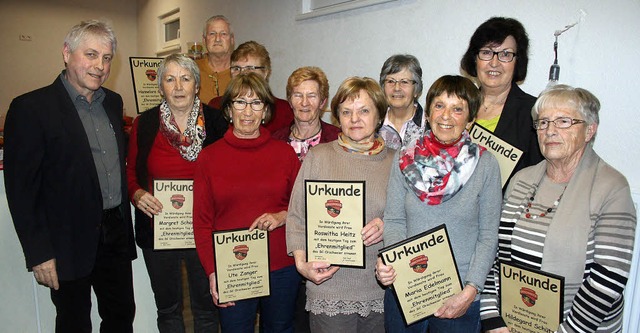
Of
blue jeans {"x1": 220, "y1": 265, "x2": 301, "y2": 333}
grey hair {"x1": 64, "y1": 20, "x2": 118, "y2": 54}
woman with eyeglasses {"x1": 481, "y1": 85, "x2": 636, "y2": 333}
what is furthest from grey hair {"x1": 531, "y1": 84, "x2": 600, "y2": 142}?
grey hair {"x1": 64, "y1": 20, "x2": 118, "y2": 54}

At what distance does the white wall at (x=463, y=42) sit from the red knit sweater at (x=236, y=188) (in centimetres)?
162

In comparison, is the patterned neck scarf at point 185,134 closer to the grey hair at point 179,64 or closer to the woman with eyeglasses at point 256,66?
the grey hair at point 179,64

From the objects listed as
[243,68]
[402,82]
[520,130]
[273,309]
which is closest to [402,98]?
[402,82]

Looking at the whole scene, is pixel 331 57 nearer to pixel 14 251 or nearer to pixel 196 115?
pixel 196 115

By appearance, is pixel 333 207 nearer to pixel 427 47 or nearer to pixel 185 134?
pixel 185 134

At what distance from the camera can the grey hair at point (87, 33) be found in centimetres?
197

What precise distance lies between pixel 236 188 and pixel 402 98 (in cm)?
103

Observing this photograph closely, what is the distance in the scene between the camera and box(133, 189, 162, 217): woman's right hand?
2.08 metres

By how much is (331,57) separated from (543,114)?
2601mm

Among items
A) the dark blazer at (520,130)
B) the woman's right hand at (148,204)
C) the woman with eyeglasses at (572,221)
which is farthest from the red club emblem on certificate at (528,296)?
the woman's right hand at (148,204)

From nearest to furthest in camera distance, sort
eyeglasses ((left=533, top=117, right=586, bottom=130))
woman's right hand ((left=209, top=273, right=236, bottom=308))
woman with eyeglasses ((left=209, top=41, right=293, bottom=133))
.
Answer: eyeglasses ((left=533, top=117, right=586, bottom=130)) < woman's right hand ((left=209, top=273, right=236, bottom=308)) < woman with eyeglasses ((left=209, top=41, right=293, bottom=133))

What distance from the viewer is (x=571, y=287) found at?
58.8 inches

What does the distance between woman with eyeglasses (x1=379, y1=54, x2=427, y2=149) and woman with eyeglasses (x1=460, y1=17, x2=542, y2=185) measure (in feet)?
1.07

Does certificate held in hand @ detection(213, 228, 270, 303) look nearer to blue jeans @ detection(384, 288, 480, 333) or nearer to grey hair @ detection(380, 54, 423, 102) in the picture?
blue jeans @ detection(384, 288, 480, 333)
